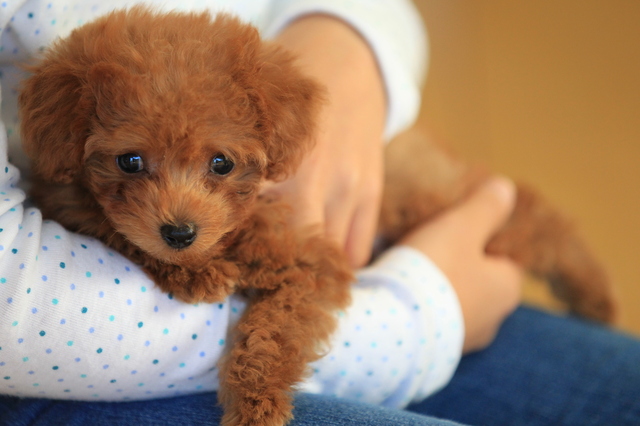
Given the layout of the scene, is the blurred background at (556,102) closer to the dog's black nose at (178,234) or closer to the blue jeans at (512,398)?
the blue jeans at (512,398)

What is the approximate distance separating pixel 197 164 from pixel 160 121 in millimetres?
110

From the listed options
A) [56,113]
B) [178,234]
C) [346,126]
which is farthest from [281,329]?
[346,126]

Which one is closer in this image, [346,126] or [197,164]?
[197,164]

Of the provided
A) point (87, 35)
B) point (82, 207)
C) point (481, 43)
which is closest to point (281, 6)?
point (87, 35)

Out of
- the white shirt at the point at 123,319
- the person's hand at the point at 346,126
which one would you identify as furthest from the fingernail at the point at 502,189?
the white shirt at the point at 123,319

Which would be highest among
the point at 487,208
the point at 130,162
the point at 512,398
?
the point at 130,162

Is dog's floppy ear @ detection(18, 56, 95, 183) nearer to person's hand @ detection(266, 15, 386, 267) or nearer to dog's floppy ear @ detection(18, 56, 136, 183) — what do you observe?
dog's floppy ear @ detection(18, 56, 136, 183)

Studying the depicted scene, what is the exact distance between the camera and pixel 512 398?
153 centimetres

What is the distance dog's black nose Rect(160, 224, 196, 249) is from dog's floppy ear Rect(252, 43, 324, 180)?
0.74ft

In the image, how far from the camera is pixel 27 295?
3.08 feet

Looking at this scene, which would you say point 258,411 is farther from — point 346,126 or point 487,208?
point 487,208

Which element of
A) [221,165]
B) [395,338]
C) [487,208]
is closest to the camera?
[221,165]

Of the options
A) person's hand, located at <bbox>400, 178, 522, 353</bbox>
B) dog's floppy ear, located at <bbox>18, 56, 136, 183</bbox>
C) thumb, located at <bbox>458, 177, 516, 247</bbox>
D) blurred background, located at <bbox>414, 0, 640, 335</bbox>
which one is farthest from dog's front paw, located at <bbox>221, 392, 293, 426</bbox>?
blurred background, located at <bbox>414, 0, 640, 335</bbox>

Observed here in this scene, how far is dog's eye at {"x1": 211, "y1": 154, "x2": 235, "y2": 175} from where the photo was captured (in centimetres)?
108
